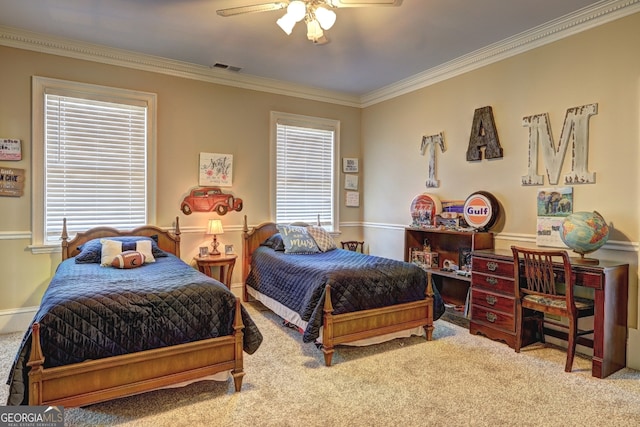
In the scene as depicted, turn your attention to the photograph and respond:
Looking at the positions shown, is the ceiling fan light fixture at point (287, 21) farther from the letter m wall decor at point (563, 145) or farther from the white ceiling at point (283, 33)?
the letter m wall decor at point (563, 145)

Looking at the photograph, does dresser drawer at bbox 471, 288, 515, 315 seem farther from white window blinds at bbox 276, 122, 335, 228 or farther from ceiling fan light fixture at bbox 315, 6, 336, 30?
ceiling fan light fixture at bbox 315, 6, 336, 30

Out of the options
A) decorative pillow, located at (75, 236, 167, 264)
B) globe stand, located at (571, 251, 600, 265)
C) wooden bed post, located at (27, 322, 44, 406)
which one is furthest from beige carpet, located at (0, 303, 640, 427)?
decorative pillow, located at (75, 236, 167, 264)

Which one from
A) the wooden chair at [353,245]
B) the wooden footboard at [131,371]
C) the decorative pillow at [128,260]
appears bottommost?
the wooden footboard at [131,371]

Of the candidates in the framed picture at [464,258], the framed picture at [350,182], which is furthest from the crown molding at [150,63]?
the framed picture at [464,258]

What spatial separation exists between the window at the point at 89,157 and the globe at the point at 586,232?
3.99 m

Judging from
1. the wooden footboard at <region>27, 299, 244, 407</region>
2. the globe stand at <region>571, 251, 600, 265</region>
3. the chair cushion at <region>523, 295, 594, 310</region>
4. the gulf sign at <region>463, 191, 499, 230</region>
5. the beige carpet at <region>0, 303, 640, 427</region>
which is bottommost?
the beige carpet at <region>0, 303, 640, 427</region>

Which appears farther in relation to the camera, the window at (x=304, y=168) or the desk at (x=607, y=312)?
the window at (x=304, y=168)

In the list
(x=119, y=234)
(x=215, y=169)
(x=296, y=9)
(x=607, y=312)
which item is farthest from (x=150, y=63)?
(x=607, y=312)

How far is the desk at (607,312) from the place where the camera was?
107 inches

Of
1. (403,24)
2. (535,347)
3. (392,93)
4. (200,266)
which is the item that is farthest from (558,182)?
(200,266)

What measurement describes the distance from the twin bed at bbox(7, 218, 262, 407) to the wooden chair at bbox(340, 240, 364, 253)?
2965 mm

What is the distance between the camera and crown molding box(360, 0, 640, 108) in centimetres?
298

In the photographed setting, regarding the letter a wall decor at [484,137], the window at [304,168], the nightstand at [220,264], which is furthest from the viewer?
the window at [304,168]

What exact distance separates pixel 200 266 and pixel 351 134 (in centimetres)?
285
